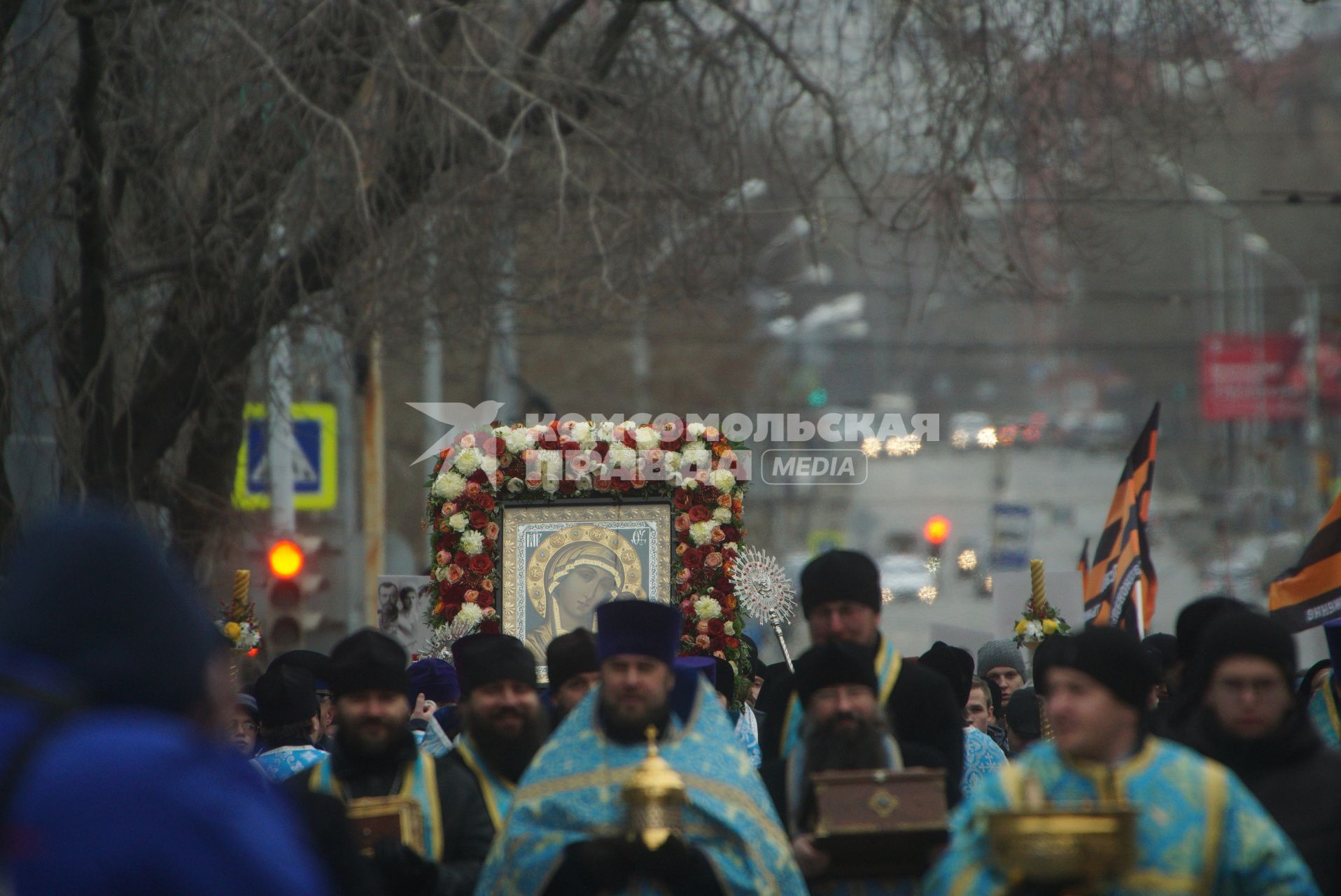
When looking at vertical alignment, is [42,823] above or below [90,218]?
below

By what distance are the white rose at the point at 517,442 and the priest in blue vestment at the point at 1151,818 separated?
5.68 metres

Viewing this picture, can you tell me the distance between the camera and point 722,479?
9.57 metres

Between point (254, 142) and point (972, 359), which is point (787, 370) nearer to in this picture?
point (972, 359)

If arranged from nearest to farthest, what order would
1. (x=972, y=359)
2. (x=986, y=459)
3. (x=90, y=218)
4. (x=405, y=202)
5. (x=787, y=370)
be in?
(x=90, y=218)
(x=405, y=202)
(x=787, y=370)
(x=986, y=459)
(x=972, y=359)

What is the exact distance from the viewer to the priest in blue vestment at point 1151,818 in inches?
152

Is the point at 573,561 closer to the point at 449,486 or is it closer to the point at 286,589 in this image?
the point at 449,486

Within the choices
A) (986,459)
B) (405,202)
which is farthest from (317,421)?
(986,459)

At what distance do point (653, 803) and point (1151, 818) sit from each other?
133 centimetres

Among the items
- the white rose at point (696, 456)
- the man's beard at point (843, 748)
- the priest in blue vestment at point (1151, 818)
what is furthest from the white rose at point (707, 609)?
the priest in blue vestment at point (1151, 818)

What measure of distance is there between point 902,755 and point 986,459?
63.4 m

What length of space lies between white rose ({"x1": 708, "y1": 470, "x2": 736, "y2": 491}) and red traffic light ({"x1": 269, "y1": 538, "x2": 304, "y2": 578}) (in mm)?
5704

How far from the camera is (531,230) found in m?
12.4

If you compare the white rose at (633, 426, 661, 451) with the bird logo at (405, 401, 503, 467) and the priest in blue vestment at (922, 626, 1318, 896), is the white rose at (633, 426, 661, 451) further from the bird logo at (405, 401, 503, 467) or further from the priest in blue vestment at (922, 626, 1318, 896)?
the priest in blue vestment at (922, 626, 1318, 896)

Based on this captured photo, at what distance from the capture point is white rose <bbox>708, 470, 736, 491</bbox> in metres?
9.56
